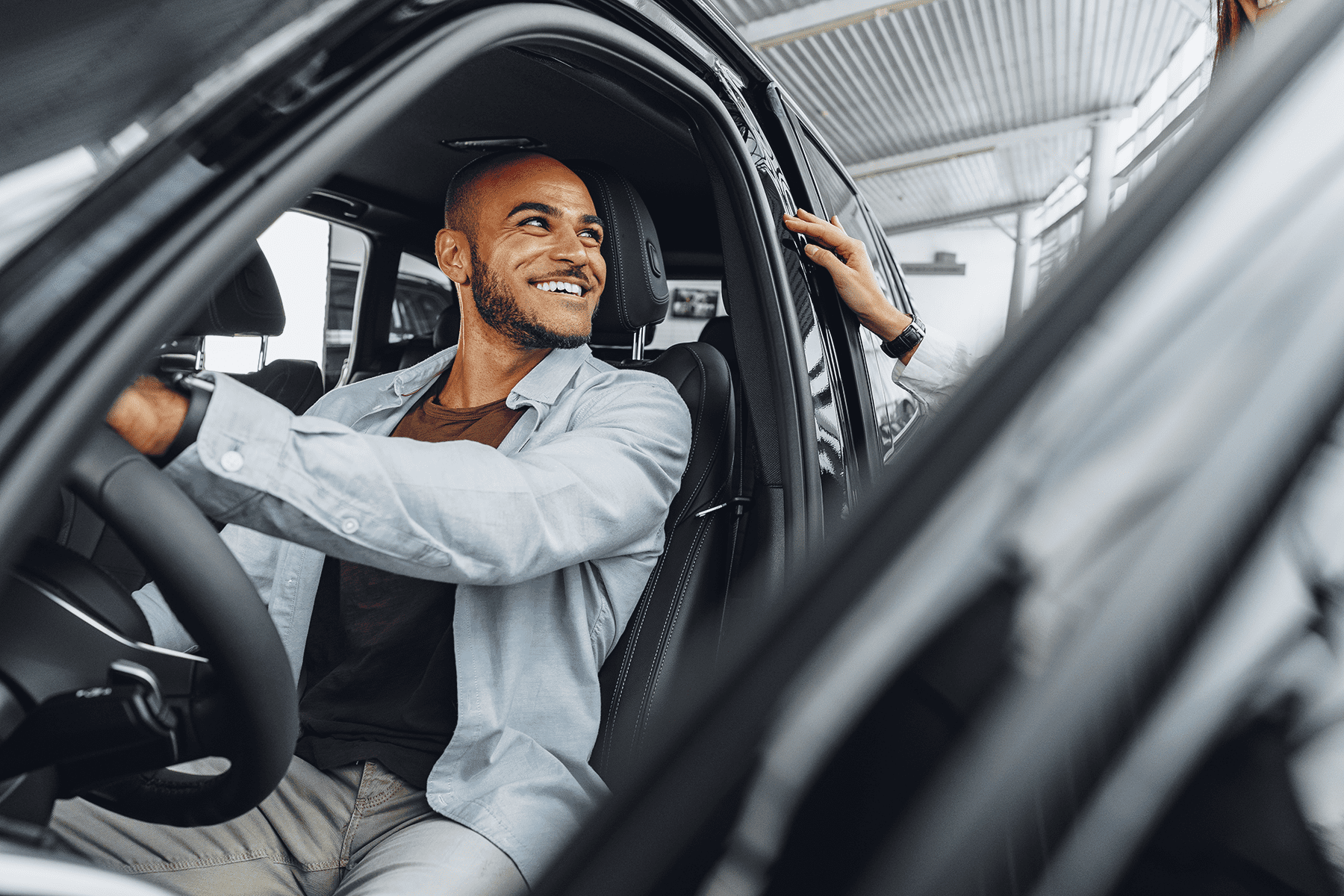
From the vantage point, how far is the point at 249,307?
5.19ft

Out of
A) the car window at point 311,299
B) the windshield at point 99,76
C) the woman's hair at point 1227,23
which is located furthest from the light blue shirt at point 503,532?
the car window at point 311,299

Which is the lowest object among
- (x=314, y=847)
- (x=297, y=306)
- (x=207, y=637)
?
(x=314, y=847)

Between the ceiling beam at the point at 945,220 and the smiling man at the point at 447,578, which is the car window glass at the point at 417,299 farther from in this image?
the ceiling beam at the point at 945,220

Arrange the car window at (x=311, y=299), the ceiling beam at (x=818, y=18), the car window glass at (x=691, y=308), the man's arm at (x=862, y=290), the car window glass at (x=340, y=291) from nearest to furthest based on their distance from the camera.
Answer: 1. the man's arm at (x=862, y=290)
2. the car window glass at (x=691, y=308)
3. the car window at (x=311, y=299)
4. the car window glass at (x=340, y=291)
5. the ceiling beam at (x=818, y=18)

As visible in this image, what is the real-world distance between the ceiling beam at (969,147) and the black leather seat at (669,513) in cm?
1074

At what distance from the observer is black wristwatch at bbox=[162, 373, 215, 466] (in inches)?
28.3

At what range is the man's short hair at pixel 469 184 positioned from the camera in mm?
1747

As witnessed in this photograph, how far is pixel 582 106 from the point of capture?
1.61 m

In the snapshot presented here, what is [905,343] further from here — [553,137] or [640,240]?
[553,137]

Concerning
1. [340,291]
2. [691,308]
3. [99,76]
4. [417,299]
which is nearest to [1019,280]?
[99,76]

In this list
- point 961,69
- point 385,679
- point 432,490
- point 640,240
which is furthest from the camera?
point 961,69

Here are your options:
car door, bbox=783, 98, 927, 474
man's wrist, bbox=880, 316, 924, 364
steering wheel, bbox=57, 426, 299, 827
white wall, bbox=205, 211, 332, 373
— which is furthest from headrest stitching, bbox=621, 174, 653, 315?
steering wheel, bbox=57, 426, 299, 827

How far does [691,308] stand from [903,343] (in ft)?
3.30

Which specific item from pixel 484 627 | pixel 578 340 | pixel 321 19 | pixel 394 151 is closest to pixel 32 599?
pixel 321 19
